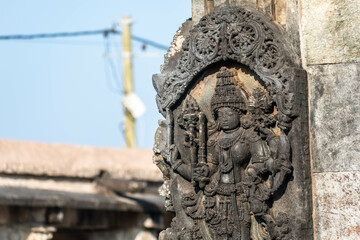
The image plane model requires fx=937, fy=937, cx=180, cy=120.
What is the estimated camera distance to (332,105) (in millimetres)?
6664

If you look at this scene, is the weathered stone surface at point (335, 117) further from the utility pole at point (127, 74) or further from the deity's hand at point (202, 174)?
the utility pole at point (127, 74)

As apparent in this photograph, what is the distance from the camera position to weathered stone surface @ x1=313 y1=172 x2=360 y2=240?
6.47m

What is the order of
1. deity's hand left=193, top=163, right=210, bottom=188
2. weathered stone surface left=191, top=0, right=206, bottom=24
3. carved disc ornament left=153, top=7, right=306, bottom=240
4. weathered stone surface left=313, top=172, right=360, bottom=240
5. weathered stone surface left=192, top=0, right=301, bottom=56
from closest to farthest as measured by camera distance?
weathered stone surface left=313, top=172, right=360, bottom=240
carved disc ornament left=153, top=7, right=306, bottom=240
weathered stone surface left=192, top=0, right=301, bottom=56
deity's hand left=193, top=163, right=210, bottom=188
weathered stone surface left=191, top=0, right=206, bottom=24

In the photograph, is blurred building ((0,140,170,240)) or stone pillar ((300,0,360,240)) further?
blurred building ((0,140,170,240))

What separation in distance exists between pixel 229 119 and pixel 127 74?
18.5m

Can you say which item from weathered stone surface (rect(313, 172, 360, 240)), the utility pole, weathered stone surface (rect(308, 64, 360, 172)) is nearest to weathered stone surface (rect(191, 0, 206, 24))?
weathered stone surface (rect(308, 64, 360, 172))

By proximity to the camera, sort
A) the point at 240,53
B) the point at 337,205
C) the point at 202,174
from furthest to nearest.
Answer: the point at 202,174 → the point at 240,53 → the point at 337,205

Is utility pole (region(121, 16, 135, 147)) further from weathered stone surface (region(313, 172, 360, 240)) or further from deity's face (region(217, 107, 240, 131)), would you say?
weathered stone surface (region(313, 172, 360, 240))

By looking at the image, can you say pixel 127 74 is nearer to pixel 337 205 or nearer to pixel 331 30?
pixel 331 30

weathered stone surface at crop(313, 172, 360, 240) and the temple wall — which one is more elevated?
the temple wall

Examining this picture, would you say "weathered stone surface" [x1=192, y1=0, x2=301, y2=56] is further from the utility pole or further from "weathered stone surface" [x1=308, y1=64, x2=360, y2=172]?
the utility pole

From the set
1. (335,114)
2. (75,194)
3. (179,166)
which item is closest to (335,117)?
(335,114)

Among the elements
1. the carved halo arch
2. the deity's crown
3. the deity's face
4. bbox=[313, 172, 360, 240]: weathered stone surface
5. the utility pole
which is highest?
the utility pole

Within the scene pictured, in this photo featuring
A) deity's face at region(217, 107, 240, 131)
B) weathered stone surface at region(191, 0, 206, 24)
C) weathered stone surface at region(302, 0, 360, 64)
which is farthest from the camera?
weathered stone surface at region(191, 0, 206, 24)
